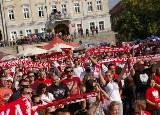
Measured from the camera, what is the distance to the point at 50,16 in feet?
197

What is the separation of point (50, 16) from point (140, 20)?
15607 millimetres

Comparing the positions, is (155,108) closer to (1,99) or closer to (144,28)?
(1,99)

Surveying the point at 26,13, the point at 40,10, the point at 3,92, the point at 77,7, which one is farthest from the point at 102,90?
the point at 77,7

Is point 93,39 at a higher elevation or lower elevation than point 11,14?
lower

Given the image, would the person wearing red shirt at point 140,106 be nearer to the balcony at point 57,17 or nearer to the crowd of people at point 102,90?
the crowd of people at point 102,90

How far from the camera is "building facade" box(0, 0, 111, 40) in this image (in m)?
59.5

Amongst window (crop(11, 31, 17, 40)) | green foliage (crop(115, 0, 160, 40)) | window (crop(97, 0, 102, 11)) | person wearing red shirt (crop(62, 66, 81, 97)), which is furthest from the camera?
window (crop(97, 0, 102, 11))

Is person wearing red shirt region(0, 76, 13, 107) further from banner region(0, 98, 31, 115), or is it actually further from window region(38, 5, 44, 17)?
window region(38, 5, 44, 17)

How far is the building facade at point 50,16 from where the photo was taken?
195 feet

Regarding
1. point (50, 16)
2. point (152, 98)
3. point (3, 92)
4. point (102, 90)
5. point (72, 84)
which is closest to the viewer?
point (102, 90)

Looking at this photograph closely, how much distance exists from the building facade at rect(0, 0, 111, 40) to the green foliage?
10.3m

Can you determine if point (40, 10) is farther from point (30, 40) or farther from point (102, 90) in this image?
point (102, 90)

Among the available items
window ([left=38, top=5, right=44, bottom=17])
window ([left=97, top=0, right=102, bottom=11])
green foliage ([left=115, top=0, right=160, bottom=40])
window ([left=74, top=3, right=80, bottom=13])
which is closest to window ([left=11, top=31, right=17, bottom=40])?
window ([left=38, top=5, right=44, bottom=17])

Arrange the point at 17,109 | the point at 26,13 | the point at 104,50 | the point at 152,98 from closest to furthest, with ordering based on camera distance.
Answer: the point at 17,109
the point at 152,98
the point at 104,50
the point at 26,13
